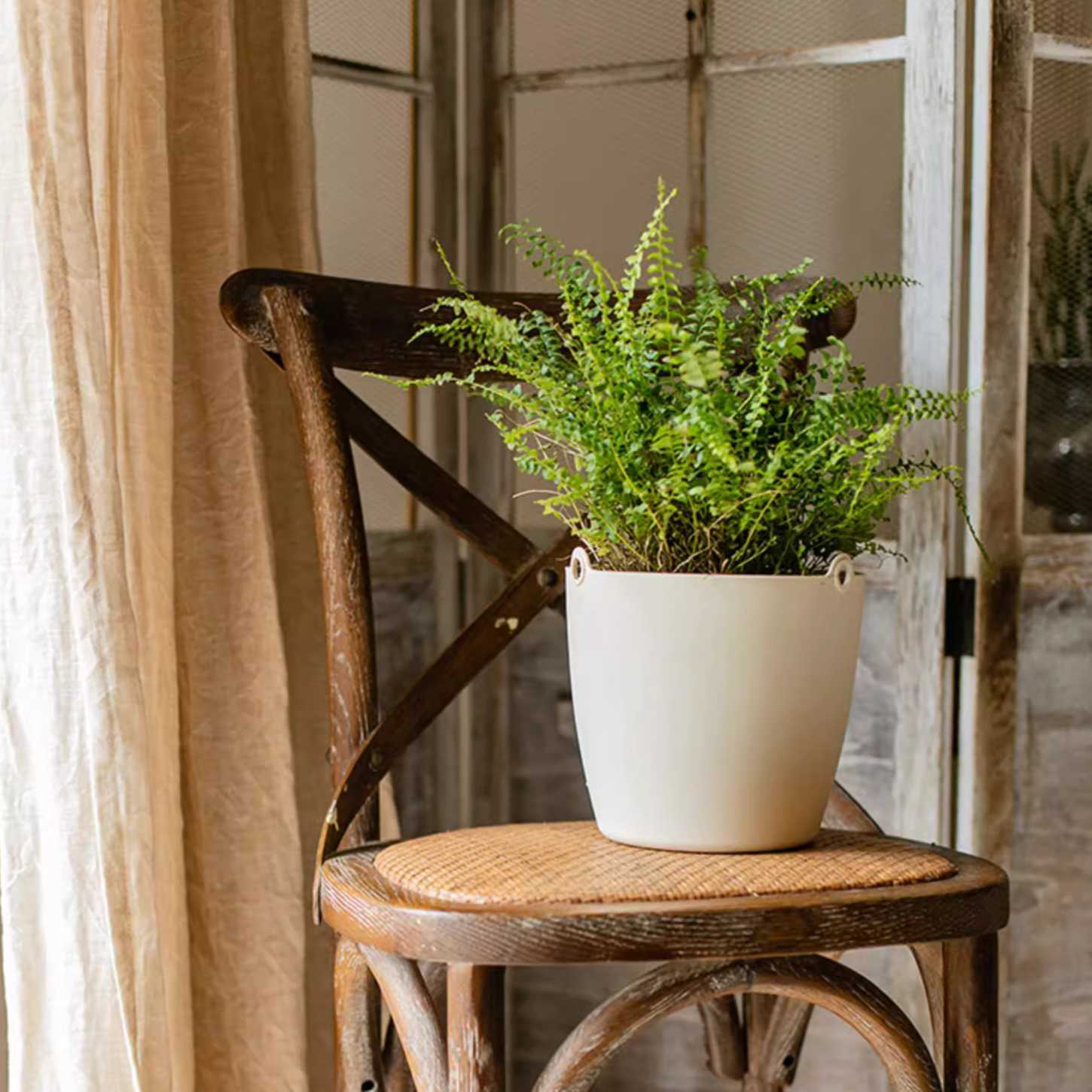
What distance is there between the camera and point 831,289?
109 centimetres

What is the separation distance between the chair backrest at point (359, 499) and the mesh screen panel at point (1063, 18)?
443mm

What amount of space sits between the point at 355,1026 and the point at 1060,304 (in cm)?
100

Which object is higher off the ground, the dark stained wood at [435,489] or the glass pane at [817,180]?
the glass pane at [817,180]

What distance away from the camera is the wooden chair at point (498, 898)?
0.86m

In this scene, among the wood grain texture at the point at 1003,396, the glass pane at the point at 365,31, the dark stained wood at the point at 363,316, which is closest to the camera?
the dark stained wood at the point at 363,316

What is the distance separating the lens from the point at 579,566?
1012mm

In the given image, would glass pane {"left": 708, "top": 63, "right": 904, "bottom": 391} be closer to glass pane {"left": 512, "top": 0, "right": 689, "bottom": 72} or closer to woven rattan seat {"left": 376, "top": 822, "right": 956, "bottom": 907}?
glass pane {"left": 512, "top": 0, "right": 689, "bottom": 72}

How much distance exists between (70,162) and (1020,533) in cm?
98

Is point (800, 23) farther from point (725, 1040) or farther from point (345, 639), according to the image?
point (725, 1040)

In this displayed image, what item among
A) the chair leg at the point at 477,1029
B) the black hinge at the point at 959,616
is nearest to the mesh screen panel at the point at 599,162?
the black hinge at the point at 959,616

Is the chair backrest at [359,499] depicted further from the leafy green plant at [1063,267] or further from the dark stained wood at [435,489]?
the leafy green plant at [1063,267]

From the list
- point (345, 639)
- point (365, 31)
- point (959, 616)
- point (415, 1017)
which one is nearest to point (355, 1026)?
point (415, 1017)

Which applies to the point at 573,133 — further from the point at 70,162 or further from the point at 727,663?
the point at 727,663

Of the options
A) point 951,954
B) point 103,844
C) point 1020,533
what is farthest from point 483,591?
point 951,954
